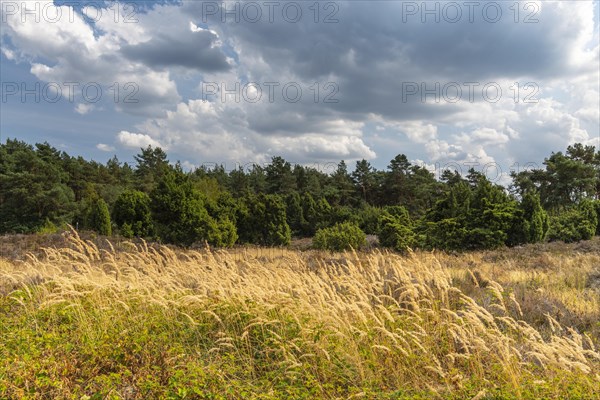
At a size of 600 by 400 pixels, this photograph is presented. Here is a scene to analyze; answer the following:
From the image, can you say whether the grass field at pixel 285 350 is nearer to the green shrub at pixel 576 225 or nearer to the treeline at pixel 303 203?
the treeline at pixel 303 203

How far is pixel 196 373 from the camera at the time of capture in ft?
12.3

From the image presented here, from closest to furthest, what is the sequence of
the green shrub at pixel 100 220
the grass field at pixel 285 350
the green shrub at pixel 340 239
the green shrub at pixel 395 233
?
the grass field at pixel 285 350, the green shrub at pixel 395 233, the green shrub at pixel 340 239, the green shrub at pixel 100 220

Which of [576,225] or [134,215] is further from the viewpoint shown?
[134,215]

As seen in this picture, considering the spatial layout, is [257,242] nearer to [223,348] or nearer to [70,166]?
[223,348]

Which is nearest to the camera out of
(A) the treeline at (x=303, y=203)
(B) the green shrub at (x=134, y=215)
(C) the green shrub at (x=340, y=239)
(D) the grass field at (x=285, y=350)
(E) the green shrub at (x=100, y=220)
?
(D) the grass field at (x=285, y=350)

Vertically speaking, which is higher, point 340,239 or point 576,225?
point 576,225

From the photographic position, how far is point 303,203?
41156mm

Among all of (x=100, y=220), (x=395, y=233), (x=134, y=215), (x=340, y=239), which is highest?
(x=134, y=215)

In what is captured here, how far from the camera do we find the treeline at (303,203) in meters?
19.7

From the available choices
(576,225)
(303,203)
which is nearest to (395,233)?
(576,225)

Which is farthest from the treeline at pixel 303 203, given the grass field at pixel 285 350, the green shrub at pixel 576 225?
the grass field at pixel 285 350

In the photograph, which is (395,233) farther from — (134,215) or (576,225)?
(134,215)

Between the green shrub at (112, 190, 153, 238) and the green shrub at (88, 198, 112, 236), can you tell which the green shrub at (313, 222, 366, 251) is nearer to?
the green shrub at (112, 190, 153, 238)

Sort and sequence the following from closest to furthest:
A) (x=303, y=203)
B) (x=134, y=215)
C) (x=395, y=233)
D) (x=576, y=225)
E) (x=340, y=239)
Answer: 1. (x=576, y=225)
2. (x=395, y=233)
3. (x=340, y=239)
4. (x=134, y=215)
5. (x=303, y=203)
